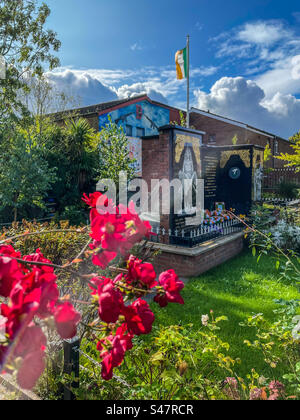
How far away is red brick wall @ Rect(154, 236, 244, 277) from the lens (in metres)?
6.29

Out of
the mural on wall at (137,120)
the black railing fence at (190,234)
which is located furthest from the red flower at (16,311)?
the mural on wall at (137,120)

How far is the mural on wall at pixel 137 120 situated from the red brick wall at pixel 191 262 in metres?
10.9

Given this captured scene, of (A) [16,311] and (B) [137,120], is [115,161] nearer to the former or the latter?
(B) [137,120]

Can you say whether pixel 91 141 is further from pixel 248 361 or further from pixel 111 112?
pixel 248 361

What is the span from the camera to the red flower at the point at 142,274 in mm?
1178

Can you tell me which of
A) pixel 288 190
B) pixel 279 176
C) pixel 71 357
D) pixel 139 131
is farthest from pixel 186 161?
pixel 279 176

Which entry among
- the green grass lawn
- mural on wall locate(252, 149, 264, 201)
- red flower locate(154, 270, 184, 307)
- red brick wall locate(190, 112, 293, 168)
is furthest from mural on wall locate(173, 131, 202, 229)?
red brick wall locate(190, 112, 293, 168)

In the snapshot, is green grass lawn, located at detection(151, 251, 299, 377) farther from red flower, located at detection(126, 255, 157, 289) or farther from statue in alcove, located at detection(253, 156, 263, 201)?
statue in alcove, located at detection(253, 156, 263, 201)

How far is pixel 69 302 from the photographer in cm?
101

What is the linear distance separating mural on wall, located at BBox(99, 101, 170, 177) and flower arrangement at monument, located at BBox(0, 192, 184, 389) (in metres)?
16.3

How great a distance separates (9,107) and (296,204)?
42.3 feet

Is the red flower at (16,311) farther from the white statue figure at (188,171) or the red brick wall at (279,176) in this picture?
the red brick wall at (279,176)

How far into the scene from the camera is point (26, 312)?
0.87m
